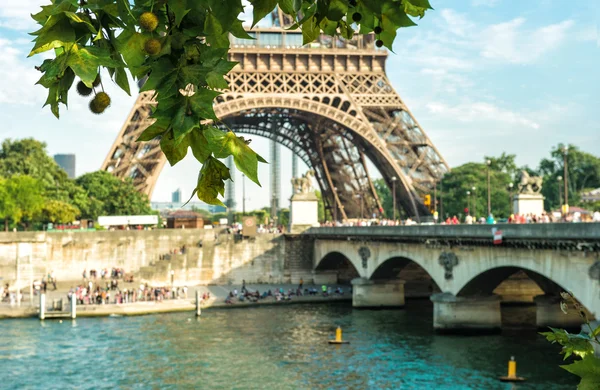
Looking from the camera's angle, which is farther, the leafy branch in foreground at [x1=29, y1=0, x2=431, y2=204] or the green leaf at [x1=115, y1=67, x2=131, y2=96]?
the green leaf at [x1=115, y1=67, x2=131, y2=96]

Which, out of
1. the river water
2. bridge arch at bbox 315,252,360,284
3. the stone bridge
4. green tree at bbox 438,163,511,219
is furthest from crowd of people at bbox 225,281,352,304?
green tree at bbox 438,163,511,219

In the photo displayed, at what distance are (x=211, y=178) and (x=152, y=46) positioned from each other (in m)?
0.62

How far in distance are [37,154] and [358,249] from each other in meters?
56.1

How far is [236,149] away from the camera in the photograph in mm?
2889

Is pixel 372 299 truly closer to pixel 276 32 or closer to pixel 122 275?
pixel 122 275

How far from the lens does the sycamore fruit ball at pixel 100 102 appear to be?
3.16 meters

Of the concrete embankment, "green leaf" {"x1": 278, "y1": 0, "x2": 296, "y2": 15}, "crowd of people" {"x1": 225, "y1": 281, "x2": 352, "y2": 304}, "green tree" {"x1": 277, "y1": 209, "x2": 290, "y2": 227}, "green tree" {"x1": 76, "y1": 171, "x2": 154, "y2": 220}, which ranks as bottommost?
the concrete embankment

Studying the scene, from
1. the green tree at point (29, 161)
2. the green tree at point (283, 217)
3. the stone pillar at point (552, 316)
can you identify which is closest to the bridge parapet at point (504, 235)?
the stone pillar at point (552, 316)

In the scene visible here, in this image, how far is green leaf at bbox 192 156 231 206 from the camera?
3.05 meters

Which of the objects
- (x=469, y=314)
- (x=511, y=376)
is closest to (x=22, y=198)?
(x=469, y=314)

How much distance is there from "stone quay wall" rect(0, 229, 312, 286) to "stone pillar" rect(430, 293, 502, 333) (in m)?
29.4

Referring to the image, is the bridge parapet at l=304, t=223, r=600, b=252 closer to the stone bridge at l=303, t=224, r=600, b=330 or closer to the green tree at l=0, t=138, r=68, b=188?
the stone bridge at l=303, t=224, r=600, b=330

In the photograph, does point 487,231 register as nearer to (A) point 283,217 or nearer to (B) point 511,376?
(B) point 511,376

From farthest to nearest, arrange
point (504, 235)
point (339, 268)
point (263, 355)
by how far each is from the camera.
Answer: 1. point (339, 268)
2. point (263, 355)
3. point (504, 235)
